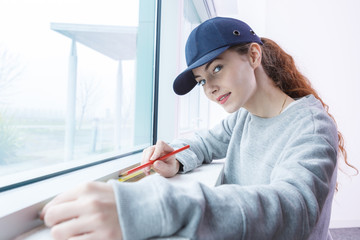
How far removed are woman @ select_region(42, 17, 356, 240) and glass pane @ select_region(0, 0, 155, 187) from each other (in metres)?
0.30

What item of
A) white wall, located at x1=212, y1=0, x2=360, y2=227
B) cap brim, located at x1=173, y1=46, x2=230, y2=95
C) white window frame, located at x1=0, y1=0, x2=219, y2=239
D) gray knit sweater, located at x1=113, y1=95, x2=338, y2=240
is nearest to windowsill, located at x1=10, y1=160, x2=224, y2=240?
white window frame, located at x1=0, y1=0, x2=219, y2=239

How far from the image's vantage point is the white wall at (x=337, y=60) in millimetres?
2133

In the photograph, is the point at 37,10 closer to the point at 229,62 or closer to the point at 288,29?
the point at 229,62

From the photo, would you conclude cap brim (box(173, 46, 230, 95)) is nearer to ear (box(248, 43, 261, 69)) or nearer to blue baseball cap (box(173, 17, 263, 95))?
blue baseball cap (box(173, 17, 263, 95))

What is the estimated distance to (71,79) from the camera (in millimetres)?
876

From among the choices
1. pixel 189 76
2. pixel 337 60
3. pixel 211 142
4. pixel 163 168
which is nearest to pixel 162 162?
pixel 163 168

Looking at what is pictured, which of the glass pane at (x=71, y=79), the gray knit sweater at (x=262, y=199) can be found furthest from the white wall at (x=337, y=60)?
the gray knit sweater at (x=262, y=199)

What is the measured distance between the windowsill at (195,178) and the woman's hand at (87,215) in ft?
0.27

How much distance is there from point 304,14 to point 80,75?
78.3 inches

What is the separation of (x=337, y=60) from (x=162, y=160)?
200 centimetres

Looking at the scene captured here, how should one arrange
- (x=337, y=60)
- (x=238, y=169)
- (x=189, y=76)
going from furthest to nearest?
(x=337, y=60)
(x=238, y=169)
(x=189, y=76)

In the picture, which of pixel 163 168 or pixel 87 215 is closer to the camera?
pixel 87 215

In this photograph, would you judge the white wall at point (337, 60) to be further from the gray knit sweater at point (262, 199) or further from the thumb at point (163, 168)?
the thumb at point (163, 168)

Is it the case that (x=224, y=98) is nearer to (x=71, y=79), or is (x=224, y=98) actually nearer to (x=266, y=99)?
(x=266, y=99)
